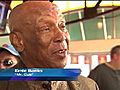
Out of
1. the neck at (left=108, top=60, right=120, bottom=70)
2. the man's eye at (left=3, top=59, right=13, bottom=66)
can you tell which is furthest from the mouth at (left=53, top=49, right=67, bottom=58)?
the neck at (left=108, top=60, right=120, bottom=70)

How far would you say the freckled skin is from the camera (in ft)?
2.16

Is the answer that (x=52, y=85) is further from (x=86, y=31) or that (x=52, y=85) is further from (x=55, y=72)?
(x=86, y=31)

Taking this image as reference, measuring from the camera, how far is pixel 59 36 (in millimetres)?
667

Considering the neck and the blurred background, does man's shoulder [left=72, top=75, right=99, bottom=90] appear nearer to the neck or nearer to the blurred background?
the neck

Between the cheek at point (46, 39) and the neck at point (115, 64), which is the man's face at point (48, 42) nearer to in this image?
the cheek at point (46, 39)

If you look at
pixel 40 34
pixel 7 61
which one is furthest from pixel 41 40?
pixel 7 61

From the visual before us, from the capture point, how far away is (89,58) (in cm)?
712

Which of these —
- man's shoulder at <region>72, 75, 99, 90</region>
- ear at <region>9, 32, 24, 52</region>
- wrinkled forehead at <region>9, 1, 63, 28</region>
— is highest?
wrinkled forehead at <region>9, 1, 63, 28</region>

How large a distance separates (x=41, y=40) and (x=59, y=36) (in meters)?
0.05

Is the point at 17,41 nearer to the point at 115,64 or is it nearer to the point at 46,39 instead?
the point at 46,39

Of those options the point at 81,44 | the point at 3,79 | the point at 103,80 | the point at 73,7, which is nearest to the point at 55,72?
the point at 3,79

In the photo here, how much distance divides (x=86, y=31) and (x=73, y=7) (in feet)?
4.02

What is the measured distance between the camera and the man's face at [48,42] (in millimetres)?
653

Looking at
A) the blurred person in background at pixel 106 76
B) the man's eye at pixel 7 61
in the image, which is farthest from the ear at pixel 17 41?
the blurred person in background at pixel 106 76
